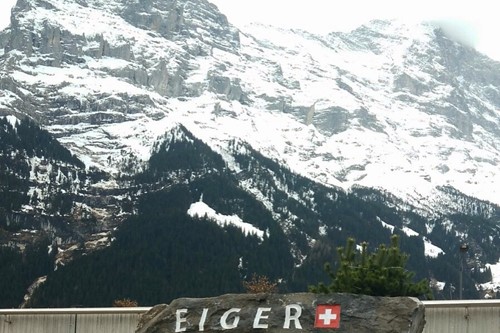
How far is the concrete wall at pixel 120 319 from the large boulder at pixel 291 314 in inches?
366

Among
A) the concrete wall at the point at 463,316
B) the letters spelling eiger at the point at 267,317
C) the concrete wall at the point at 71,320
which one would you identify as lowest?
the concrete wall at the point at 71,320

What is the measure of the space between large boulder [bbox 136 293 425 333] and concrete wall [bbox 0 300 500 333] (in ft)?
30.5

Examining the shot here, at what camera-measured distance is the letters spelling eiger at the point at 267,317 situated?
17.6 metres

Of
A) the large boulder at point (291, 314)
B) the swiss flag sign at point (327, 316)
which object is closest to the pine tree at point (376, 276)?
the large boulder at point (291, 314)

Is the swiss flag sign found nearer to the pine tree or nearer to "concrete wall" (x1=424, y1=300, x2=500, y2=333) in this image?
"concrete wall" (x1=424, y1=300, x2=500, y2=333)

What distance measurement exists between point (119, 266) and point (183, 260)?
44.1 feet

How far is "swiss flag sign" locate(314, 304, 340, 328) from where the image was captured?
57.5 feet

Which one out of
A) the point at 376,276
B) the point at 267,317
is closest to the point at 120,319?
the point at 376,276

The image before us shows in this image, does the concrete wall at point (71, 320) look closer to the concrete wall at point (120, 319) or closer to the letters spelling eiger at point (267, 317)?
the concrete wall at point (120, 319)

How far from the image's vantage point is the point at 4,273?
17225cm

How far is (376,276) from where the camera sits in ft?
98.7

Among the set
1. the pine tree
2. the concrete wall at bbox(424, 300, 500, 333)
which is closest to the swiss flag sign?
the concrete wall at bbox(424, 300, 500, 333)

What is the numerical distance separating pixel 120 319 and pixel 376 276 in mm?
8557

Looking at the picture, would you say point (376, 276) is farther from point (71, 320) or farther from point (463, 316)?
point (71, 320)
